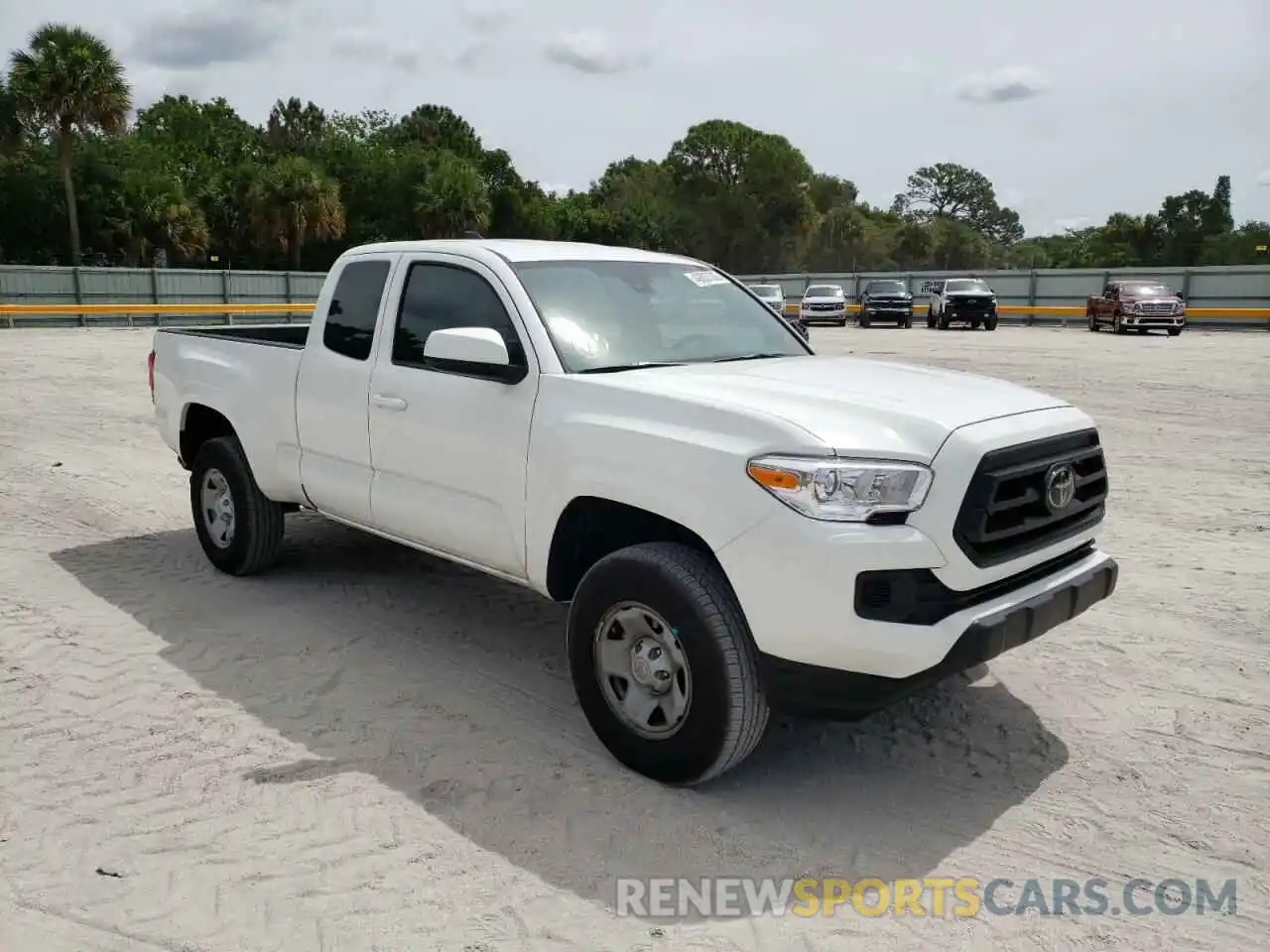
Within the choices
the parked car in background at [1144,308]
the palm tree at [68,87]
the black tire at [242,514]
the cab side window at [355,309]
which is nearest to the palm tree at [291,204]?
the palm tree at [68,87]

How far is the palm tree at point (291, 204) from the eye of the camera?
46000mm

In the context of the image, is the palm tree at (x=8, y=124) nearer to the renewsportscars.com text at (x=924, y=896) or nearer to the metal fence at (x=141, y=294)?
the metal fence at (x=141, y=294)

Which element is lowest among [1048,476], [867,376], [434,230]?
[1048,476]

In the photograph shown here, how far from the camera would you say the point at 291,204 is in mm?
45969

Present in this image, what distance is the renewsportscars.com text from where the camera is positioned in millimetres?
3143

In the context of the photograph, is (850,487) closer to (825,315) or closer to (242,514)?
(242,514)

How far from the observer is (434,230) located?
173 ft

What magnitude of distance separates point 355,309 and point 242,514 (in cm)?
158

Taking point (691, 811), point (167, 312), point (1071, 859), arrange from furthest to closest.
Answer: point (167, 312) < point (691, 811) < point (1071, 859)

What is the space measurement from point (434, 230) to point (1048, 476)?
51.9 metres

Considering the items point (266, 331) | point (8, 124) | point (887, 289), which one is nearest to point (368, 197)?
point (8, 124)

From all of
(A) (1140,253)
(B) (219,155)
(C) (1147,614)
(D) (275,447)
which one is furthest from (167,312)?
(A) (1140,253)

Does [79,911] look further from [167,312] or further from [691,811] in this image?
[167,312]

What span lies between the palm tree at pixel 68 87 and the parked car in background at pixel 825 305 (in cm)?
2656
